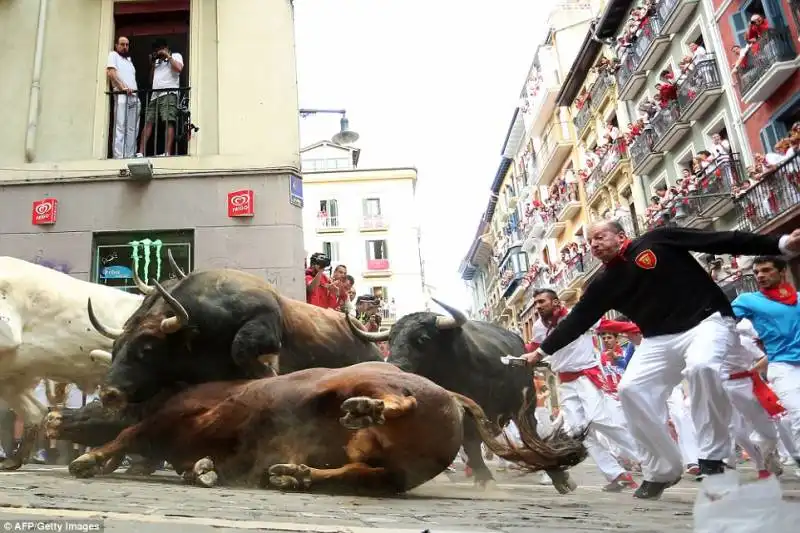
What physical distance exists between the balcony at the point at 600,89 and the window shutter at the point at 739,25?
9062 millimetres

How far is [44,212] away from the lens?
995 cm

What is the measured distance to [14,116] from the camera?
10.6m

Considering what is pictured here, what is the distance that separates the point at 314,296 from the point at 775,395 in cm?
516

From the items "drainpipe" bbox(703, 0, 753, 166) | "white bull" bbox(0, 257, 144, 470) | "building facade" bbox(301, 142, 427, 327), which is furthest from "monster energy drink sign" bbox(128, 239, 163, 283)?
"building facade" bbox(301, 142, 427, 327)

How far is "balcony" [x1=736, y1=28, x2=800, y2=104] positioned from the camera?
57.4ft

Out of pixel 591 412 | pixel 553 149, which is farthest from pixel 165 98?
pixel 553 149

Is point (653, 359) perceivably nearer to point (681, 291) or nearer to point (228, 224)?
point (681, 291)

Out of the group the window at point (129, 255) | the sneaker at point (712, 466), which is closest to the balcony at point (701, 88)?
the window at point (129, 255)

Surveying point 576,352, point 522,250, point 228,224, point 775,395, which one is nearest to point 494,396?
point 576,352

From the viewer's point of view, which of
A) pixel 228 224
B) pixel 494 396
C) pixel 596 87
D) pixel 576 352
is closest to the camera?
pixel 494 396

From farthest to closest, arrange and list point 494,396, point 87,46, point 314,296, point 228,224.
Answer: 1. point 87,46
2. point 228,224
3. point 314,296
4. point 494,396

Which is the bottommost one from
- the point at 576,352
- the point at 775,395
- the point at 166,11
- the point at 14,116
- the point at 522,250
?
the point at 775,395

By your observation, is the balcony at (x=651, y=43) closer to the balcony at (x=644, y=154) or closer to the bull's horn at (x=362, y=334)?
the balcony at (x=644, y=154)

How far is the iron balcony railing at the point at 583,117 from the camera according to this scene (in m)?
32.8
